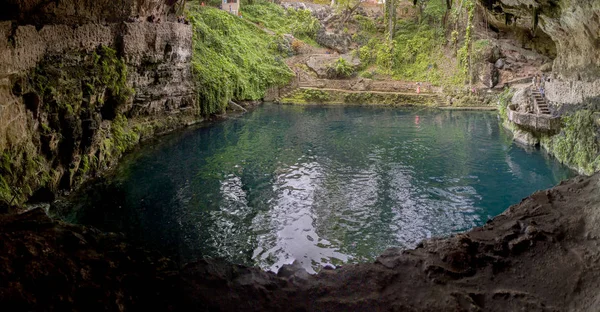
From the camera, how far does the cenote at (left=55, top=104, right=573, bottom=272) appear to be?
11086mm

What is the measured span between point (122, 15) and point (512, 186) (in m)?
16.3

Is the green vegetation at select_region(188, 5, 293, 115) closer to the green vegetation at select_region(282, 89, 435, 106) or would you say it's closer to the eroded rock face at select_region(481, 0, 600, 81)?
the green vegetation at select_region(282, 89, 435, 106)

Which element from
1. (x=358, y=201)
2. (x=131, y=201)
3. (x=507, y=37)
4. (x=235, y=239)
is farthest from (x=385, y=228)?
(x=507, y=37)

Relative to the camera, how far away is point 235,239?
11078mm

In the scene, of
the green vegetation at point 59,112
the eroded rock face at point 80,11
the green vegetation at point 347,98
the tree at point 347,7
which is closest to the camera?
the green vegetation at point 59,112

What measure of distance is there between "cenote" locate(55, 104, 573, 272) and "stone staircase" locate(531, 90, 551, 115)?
1.94 meters

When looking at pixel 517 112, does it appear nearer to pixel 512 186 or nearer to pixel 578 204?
pixel 512 186

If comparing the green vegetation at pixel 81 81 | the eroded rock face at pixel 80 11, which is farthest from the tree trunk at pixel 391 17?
the green vegetation at pixel 81 81

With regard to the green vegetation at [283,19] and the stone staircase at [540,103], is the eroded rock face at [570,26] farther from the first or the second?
the green vegetation at [283,19]

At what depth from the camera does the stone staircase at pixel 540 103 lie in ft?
67.9

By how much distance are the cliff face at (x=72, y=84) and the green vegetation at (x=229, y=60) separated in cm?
655

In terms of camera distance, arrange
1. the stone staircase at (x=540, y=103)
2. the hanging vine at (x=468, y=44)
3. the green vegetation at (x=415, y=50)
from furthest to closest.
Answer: the green vegetation at (x=415, y=50) → the hanging vine at (x=468, y=44) → the stone staircase at (x=540, y=103)

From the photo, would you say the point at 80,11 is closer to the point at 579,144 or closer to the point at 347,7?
the point at 579,144

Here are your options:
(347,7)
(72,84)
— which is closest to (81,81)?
(72,84)
